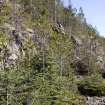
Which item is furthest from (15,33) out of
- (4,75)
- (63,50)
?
(4,75)

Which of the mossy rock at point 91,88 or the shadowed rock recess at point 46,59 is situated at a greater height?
the shadowed rock recess at point 46,59

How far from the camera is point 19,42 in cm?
3916

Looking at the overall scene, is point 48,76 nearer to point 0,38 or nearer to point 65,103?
point 65,103

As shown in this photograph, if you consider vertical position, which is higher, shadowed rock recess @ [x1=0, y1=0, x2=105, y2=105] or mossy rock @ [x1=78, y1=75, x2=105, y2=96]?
shadowed rock recess @ [x1=0, y1=0, x2=105, y2=105]

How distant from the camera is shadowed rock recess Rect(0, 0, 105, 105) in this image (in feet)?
77.7

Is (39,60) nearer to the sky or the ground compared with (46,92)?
nearer to the sky

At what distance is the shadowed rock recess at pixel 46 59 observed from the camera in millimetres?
23672

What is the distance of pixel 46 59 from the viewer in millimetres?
26766

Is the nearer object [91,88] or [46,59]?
[46,59]

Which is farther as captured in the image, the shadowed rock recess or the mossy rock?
the mossy rock

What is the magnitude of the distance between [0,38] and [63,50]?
1602 centimetres

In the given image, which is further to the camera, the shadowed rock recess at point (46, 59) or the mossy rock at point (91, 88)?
the mossy rock at point (91, 88)

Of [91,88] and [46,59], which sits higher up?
[46,59]

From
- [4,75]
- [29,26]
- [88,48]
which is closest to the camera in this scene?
[4,75]
